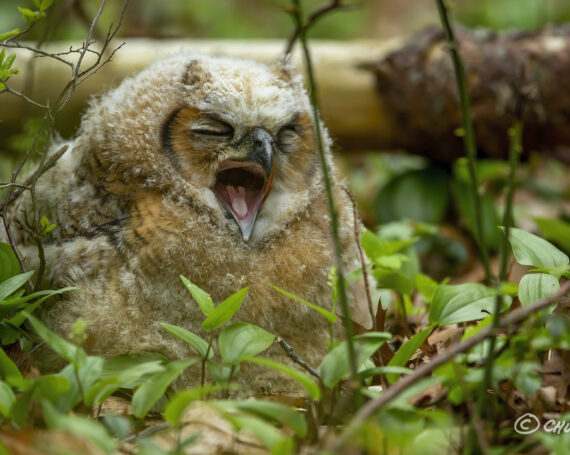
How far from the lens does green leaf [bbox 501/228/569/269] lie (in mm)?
2527

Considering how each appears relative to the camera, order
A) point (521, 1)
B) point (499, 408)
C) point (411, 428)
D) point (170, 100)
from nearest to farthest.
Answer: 1. point (411, 428)
2. point (499, 408)
3. point (170, 100)
4. point (521, 1)

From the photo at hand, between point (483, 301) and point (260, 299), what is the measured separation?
2.84 ft

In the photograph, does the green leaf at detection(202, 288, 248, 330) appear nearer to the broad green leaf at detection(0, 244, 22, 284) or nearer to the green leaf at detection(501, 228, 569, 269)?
the broad green leaf at detection(0, 244, 22, 284)

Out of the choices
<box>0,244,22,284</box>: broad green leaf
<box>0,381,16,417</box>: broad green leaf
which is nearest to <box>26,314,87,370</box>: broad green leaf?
<box>0,381,16,417</box>: broad green leaf

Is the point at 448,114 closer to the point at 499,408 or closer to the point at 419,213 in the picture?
the point at 419,213

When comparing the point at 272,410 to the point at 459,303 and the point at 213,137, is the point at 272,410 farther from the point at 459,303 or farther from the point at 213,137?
the point at 213,137

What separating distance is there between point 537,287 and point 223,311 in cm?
116

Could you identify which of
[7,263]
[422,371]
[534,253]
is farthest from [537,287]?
[7,263]

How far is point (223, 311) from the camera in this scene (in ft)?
7.48

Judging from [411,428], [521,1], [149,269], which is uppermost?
[521,1]

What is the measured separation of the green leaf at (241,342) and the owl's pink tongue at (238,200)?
720 mm

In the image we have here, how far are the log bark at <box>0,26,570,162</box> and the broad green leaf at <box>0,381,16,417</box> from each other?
3.17 m

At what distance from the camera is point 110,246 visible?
9.03 ft

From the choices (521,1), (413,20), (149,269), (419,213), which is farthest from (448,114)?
(413,20)
